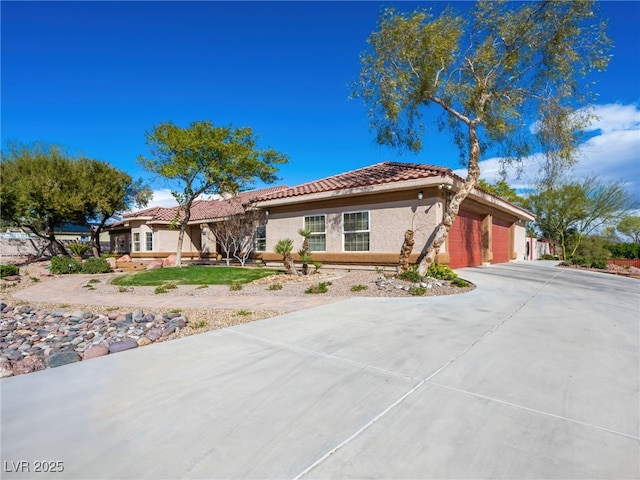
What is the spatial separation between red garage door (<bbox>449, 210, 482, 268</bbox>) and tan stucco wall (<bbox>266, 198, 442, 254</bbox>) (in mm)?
1658

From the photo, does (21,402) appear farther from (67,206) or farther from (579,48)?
(67,206)

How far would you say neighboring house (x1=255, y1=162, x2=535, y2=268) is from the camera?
12.3 meters

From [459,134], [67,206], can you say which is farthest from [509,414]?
[67,206]

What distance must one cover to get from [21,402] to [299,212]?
13.5 m

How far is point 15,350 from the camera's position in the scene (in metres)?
5.05

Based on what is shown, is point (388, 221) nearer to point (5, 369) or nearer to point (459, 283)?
point (459, 283)

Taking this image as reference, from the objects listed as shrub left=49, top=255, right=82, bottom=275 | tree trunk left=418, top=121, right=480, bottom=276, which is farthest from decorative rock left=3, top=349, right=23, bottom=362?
shrub left=49, top=255, right=82, bottom=275

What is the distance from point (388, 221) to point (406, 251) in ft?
6.27

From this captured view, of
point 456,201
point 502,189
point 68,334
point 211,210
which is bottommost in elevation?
point 68,334

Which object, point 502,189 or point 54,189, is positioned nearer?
point 54,189

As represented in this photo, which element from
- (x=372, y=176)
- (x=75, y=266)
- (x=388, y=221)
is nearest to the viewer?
(x=388, y=221)

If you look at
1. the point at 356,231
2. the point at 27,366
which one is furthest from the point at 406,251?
the point at 27,366

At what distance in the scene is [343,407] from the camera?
119 inches

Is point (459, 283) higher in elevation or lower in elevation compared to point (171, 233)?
lower
